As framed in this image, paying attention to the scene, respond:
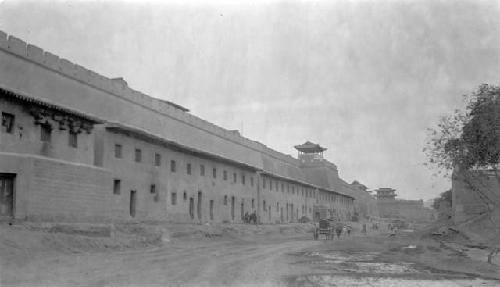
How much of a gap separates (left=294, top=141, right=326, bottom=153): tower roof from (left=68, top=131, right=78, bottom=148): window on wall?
52.5 meters

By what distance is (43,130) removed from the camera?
74.6 feet

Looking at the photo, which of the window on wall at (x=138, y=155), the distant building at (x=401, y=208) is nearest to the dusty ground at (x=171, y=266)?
the window on wall at (x=138, y=155)

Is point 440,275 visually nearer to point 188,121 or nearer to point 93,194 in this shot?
point 93,194

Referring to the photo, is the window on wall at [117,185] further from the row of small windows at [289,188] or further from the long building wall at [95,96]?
the row of small windows at [289,188]

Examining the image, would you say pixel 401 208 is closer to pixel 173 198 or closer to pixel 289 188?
pixel 289 188

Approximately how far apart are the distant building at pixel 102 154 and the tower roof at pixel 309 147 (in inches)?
966

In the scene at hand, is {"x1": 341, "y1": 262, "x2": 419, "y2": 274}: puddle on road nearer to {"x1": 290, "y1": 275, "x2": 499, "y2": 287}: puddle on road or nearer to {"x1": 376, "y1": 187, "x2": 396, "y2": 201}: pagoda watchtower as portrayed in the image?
{"x1": 290, "y1": 275, "x2": 499, "y2": 287}: puddle on road

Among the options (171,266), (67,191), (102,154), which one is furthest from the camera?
(102,154)

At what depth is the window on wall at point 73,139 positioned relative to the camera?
79.6 feet

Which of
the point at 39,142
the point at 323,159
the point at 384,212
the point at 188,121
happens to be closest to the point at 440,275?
the point at 39,142

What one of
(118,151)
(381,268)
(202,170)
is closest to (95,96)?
(118,151)

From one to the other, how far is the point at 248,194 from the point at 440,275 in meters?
32.2

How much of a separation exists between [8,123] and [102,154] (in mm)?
6500

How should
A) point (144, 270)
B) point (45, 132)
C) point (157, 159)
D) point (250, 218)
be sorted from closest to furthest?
point (144, 270), point (45, 132), point (157, 159), point (250, 218)
